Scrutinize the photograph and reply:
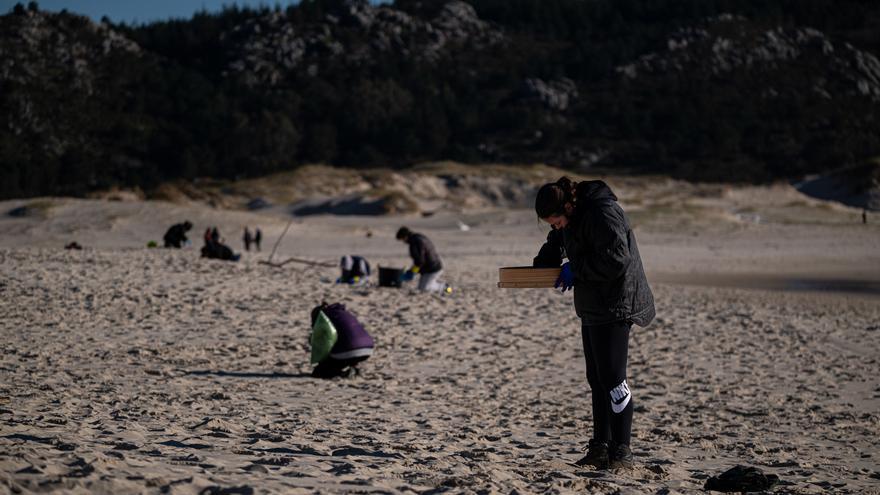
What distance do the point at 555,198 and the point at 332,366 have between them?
176 inches

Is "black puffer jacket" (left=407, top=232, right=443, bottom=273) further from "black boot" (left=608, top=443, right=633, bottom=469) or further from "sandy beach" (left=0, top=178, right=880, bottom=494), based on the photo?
"black boot" (left=608, top=443, right=633, bottom=469)

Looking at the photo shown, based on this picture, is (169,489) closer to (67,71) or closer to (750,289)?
(750,289)

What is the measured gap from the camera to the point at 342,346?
8.51 m

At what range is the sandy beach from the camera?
4.74 m

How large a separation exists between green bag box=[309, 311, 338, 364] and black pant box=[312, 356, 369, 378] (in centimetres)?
8

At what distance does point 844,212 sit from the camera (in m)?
44.1

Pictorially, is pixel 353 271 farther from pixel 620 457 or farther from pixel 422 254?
pixel 620 457

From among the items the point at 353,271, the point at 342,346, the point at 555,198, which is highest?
the point at 555,198

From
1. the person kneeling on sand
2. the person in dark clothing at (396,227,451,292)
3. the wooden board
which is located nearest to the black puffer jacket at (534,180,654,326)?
the wooden board

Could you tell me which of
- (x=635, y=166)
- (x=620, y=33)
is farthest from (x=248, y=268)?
(x=620, y=33)

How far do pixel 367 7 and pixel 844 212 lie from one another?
7874cm

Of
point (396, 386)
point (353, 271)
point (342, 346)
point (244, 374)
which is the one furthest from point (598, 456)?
point (353, 271)

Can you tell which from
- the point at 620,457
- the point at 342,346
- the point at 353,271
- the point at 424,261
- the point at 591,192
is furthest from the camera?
the point at 353,271

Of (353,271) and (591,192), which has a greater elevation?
(591,192)
